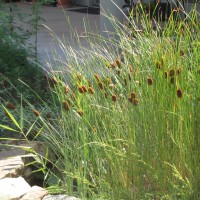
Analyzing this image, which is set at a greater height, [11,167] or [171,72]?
[171,72]

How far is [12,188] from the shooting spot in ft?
13.1

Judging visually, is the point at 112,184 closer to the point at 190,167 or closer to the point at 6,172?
the point at 190,167

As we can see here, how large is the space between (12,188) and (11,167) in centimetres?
56

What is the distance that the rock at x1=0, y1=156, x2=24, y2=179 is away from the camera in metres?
4.44

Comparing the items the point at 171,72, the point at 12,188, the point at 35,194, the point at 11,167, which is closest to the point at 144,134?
the point at 171,72

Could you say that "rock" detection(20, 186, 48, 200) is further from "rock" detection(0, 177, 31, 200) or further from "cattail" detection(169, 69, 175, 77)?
"cattail" detection(169, 69, 175, 77)

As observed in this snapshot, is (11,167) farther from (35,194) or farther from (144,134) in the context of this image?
(144,134)

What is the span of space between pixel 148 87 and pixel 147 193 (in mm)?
629

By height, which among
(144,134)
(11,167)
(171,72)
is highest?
(171,72)

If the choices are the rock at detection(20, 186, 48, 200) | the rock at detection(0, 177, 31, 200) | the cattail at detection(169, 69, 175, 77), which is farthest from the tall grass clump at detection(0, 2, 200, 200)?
the rock at detection(0, 177, 31, 200)

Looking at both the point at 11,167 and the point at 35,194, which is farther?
the point at 11,167

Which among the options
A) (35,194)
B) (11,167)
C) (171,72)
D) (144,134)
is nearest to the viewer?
(171,72)

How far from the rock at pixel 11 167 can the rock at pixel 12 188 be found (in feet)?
0.71

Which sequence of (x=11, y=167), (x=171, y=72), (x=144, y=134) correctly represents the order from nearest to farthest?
1. (x=171, y=72)
2. (x=144, y=134)
3. (x=11, y=167)
